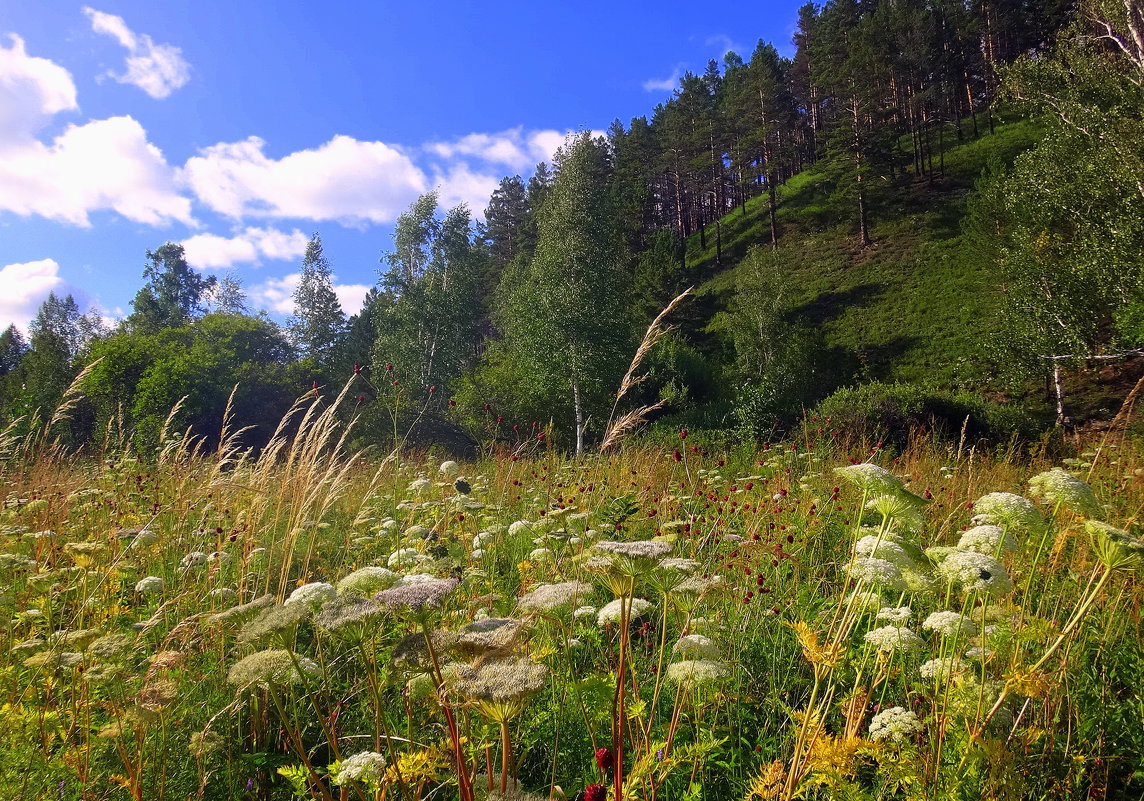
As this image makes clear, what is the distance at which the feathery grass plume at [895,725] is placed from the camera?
5.05 feet

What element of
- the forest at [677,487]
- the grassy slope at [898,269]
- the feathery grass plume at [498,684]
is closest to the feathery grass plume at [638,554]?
the forest at [677,487]

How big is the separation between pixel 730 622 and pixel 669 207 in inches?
2190

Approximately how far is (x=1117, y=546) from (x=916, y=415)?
47.5 feet

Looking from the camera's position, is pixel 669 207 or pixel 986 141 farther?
pixel 669 207

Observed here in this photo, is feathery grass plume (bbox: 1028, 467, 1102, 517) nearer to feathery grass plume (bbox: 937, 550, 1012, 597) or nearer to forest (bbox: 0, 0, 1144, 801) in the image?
forest (bbox: 0, 0, 1144, 801)

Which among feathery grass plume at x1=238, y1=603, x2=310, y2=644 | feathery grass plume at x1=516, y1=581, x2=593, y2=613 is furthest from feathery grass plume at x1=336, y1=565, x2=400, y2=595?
feathery grass plume at x1=516, y1=581, x2=593, y2=613

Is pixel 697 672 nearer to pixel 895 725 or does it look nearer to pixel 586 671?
pixel 895 725

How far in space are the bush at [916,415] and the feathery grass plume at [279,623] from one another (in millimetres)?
12891

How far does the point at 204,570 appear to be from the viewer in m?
3.21

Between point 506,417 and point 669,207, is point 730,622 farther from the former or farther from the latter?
point 669,207

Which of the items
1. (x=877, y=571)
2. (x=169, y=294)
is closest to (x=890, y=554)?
(x=877, y=571)

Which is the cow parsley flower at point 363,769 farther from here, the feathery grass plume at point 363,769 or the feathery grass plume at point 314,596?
the feathery grass plume at point 314,596

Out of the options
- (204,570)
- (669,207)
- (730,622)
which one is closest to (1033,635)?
(730,622)

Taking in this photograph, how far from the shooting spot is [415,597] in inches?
50.1
